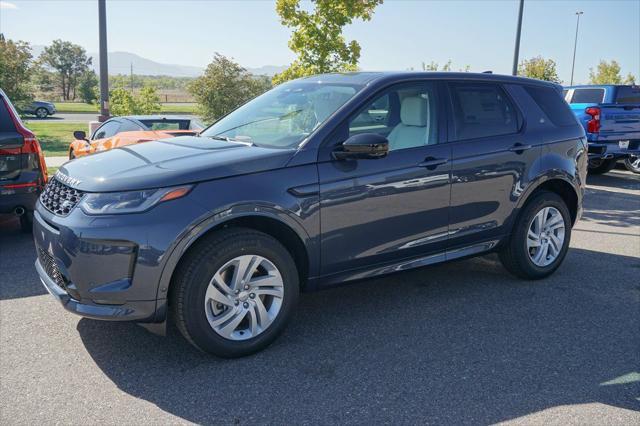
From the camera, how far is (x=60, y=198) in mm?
3650

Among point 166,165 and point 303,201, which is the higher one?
point 166,165

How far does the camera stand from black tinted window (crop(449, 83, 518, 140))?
4.68 m

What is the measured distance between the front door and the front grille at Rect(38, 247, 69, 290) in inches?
65.3

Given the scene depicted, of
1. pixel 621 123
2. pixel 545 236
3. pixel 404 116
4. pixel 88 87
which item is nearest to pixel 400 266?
pixel 404 116

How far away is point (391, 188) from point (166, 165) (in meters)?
1.59

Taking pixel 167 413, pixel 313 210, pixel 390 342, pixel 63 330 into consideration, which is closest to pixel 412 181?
pixel 313 210

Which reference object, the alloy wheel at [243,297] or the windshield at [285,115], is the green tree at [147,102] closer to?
the windshield at [285,115]

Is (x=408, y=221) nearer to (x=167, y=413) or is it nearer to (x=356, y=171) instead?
(x=356, y=171)

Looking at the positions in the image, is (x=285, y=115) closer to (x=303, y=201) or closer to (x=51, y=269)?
(x=303, y=201)

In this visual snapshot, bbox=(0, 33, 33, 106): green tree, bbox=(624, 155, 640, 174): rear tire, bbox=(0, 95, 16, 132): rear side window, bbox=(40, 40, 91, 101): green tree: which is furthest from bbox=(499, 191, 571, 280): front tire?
bbox=(40, 40, 91, 101): green tree

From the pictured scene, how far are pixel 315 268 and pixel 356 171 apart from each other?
73cm

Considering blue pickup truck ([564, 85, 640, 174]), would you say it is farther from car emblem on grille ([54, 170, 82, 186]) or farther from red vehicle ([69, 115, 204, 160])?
car emblem on grille ([54, 170, 82, 186])

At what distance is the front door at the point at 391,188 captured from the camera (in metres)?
3.93

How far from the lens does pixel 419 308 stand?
4656mm
